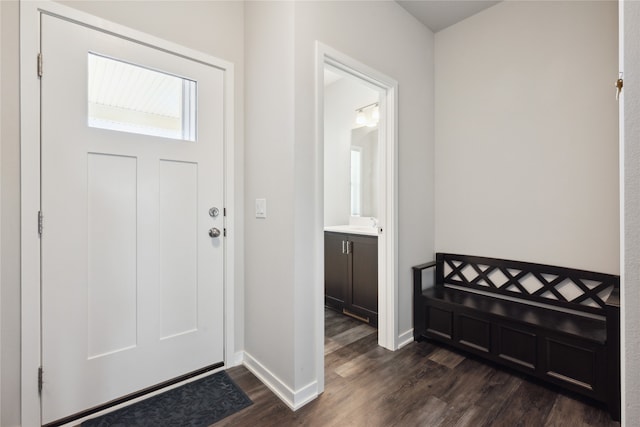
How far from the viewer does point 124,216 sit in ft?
5.53

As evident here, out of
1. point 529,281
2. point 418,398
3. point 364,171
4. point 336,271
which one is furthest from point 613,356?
point 364,171

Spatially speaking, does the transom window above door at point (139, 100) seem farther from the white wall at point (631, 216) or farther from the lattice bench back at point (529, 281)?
the lattice bench back at point (529, 281)

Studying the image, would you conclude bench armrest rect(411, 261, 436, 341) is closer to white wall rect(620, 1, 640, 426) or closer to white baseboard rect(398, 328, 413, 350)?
white baseboard rect(398, 328, 413, 350)

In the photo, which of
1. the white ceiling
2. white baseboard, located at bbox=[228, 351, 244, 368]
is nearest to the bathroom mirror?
the white ceiling

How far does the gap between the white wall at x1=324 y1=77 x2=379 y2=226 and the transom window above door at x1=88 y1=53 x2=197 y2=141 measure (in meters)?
2.09

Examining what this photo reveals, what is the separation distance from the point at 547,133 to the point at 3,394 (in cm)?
358

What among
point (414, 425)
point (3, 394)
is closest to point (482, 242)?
point (414, 425)

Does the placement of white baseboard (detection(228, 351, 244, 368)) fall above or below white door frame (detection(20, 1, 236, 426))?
below

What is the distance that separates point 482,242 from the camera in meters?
2.53

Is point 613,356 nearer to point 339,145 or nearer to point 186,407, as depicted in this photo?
point 186,407

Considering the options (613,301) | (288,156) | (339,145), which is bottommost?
(613,301)

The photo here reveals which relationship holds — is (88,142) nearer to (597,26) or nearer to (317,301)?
(317,301)

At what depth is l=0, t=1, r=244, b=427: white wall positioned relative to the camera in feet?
4.51

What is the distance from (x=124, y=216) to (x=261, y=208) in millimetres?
788
